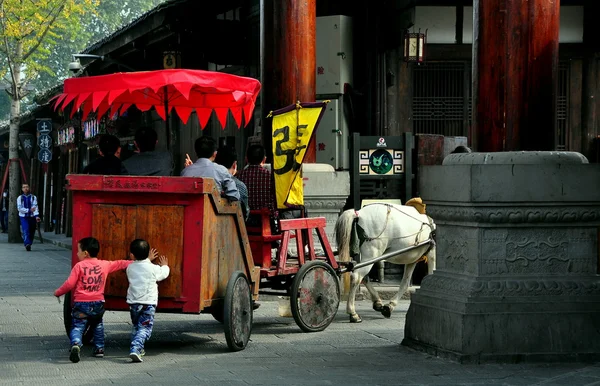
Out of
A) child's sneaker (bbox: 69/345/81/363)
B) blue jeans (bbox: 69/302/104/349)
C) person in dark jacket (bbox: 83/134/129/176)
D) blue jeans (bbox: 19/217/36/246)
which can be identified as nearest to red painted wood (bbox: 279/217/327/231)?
person in dark jacket (bbox: 83/134/129/176)

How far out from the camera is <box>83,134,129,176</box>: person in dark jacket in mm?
10805

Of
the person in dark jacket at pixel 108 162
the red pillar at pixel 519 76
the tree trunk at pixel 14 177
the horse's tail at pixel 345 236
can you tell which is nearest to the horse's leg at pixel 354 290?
the horse's tail at pixel 345 236

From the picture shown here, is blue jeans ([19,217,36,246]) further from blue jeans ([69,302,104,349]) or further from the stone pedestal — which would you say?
the stone pedestal

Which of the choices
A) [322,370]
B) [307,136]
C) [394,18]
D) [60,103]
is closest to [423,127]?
[394,18]

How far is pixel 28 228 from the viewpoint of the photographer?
1182 inches

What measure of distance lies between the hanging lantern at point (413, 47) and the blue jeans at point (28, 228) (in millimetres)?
14684

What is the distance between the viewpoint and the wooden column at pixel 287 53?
15.3 metres

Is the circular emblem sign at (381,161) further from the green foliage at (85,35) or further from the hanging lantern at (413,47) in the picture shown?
the green foliage at (85,35)

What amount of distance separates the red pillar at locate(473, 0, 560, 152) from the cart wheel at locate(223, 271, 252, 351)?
2.42 m

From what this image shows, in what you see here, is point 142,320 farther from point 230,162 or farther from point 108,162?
point 230,162

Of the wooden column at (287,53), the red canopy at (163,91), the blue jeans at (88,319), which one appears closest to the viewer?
the blue jeans at (88,319)

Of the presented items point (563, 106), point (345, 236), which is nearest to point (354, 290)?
point (345, 236)

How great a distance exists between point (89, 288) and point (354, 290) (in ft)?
13.1

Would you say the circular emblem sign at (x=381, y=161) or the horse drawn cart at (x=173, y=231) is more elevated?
the circular emblem sign at (x=381, y=161)
